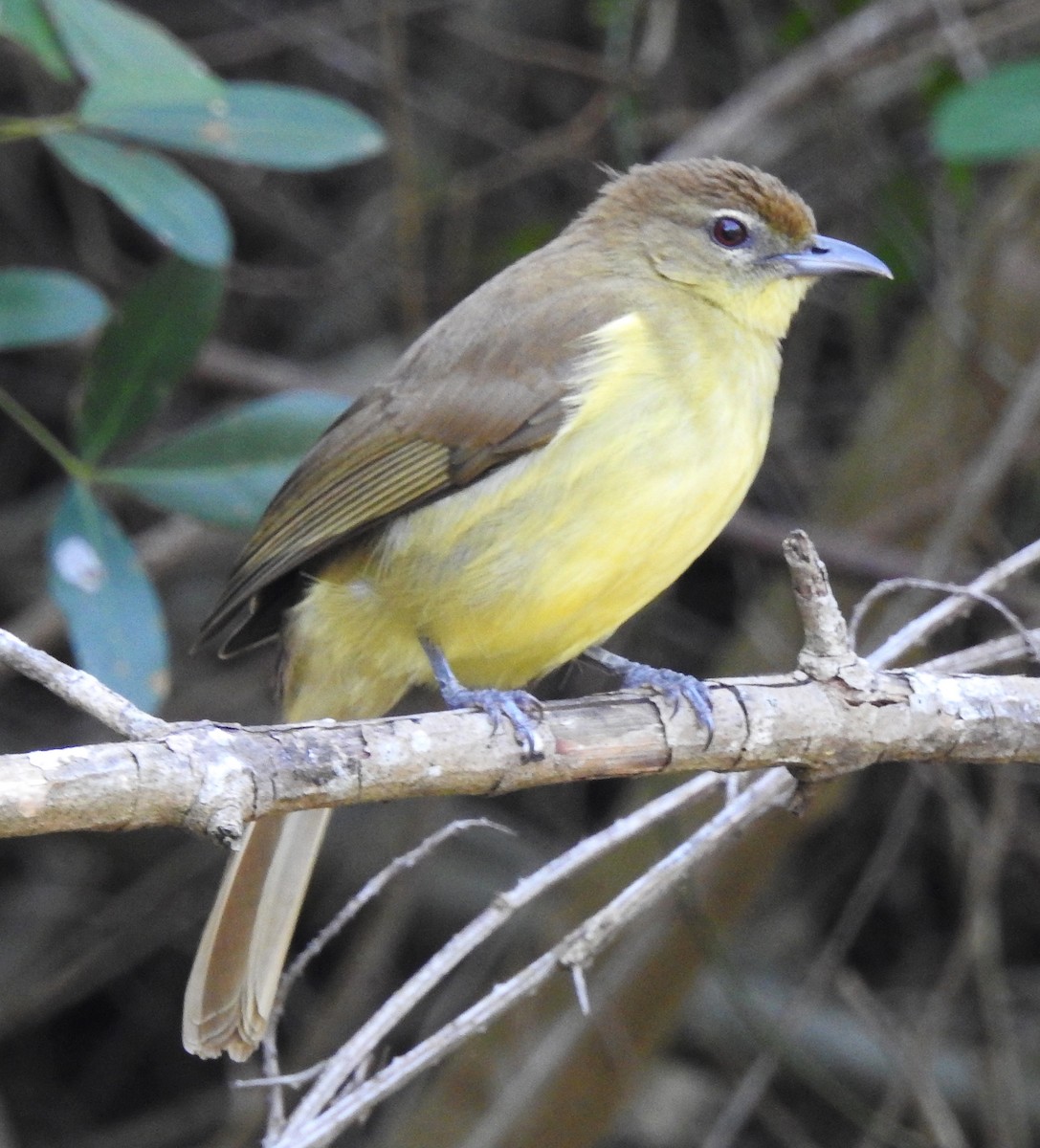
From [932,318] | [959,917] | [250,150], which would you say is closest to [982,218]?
[932,318]

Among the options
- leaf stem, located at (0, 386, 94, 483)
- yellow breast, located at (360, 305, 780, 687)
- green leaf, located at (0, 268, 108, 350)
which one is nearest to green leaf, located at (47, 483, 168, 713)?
leaf stem, located at (0, 386, 94, 483)

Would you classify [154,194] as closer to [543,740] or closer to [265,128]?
[265,128]

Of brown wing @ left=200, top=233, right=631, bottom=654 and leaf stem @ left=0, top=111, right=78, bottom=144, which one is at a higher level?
leaf stem @ left=0, top=111, right=78, bottom=144

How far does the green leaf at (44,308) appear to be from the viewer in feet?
11.6

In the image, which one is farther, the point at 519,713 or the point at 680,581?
the point at 680,581

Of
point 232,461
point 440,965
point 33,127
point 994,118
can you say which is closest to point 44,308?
point 33,127

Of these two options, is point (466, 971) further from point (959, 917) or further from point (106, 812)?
point (106, 812)

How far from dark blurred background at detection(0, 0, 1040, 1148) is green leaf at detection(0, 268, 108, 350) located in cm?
128

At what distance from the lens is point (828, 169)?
203 inches

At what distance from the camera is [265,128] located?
12.3 feet

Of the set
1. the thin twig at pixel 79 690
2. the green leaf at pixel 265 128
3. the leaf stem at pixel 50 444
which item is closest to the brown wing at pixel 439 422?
the leaf stem at pixel 50 444

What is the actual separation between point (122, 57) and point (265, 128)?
343mm

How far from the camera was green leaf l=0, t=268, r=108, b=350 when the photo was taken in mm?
3545

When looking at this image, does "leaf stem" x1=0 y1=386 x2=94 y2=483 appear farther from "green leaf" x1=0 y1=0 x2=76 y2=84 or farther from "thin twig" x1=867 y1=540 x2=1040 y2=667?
"thin twig" x1=867 y1=540 x2=1040 y2=667
